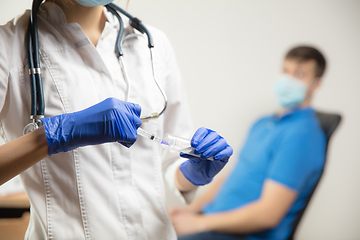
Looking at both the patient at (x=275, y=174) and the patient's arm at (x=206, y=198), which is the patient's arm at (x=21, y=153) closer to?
the patient at (x=275, y=174)

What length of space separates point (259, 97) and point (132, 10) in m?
0.86

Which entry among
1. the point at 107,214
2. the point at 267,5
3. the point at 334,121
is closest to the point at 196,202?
the point at 334,121

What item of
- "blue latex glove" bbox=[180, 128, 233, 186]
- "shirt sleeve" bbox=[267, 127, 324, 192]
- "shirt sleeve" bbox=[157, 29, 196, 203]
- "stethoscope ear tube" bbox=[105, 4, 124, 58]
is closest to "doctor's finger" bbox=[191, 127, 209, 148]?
"blue latex glove" bbox=[180, 128, 233, 186]

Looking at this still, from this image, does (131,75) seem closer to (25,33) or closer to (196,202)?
(25,33)

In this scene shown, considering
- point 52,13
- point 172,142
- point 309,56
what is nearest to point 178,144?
point 172,142

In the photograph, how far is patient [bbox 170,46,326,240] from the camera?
1.18m

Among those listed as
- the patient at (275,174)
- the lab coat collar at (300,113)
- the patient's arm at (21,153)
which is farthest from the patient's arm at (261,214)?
the patient's arm at (21,153)

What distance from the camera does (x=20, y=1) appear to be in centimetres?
72

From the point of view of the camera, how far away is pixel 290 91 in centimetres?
143

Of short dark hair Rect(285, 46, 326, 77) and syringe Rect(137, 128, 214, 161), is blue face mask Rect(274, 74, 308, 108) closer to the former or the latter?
short dark hair Rect(285, 46, 326, 77)

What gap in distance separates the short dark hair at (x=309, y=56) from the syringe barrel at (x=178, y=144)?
1092 millimetres

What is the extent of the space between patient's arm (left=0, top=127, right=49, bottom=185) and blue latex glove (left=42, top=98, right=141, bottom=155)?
0.05ft

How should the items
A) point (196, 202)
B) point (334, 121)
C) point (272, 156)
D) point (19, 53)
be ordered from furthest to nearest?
point (196, 202), point (272, 156), point (334, 121), point (19, 53)

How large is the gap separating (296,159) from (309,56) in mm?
606
